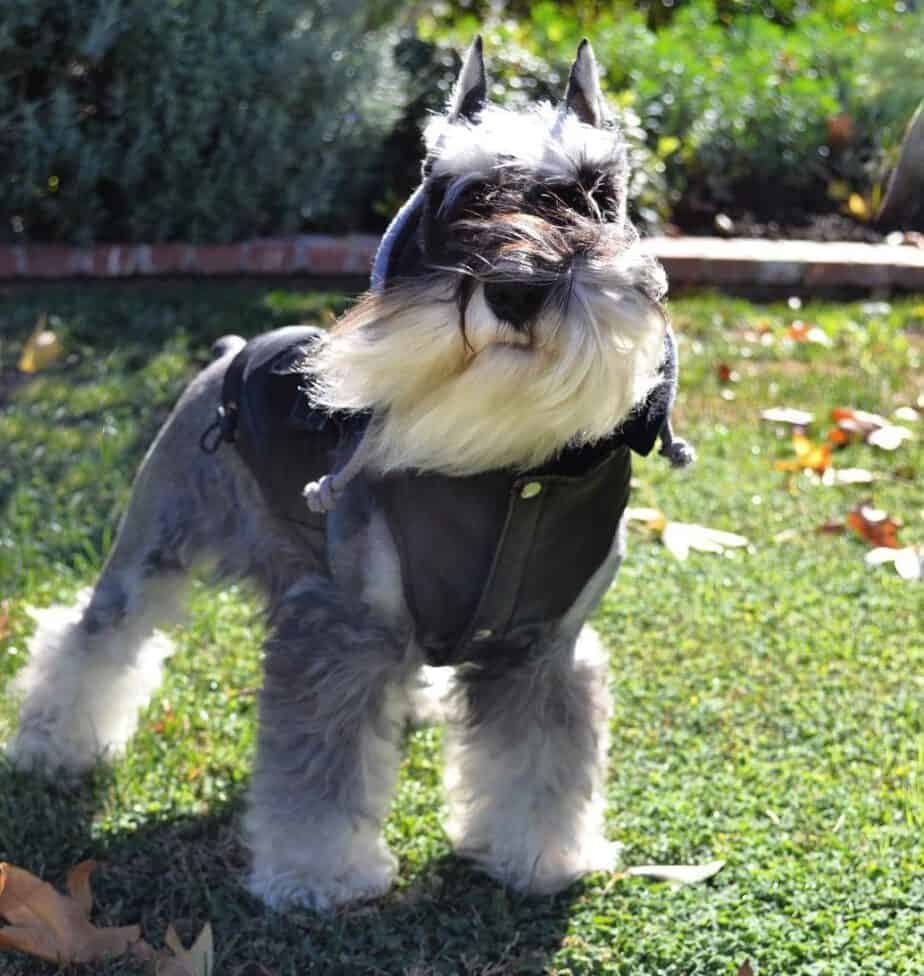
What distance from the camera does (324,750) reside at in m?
3.33

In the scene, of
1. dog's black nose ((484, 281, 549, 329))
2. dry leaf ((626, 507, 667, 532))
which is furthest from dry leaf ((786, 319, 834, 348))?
dog's black nose ((484, 281, 549, 329))

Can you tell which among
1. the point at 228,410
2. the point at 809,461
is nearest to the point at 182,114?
the point at 809,461

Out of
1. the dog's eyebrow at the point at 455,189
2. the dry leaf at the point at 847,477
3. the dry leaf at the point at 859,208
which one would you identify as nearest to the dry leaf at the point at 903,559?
the dry leaf at the point at 847,477

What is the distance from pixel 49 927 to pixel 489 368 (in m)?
1.58

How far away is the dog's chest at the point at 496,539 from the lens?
10.2 ft

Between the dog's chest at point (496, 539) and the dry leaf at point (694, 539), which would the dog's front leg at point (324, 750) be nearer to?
the dog's chest at point (496, 539)

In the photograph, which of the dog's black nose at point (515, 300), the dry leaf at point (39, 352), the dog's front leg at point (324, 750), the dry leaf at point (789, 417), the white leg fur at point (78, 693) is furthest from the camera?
the dry leaf at point (39, 352)

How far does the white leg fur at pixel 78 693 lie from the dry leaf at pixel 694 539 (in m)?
1.98

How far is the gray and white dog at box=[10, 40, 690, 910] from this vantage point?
2701 mm

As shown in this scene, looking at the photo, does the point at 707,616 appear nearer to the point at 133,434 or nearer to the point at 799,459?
the point at 799,459

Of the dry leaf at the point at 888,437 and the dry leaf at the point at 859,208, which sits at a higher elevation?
the dry leaf at the point at 888,437

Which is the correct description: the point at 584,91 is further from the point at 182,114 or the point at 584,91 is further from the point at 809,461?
the point at 182,114

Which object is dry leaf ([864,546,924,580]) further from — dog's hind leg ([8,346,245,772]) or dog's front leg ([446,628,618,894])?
dog's hind leg ([8,346,245,772])

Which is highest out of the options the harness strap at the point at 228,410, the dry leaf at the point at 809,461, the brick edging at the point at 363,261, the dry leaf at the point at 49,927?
the harness strap at the point at 228,410
